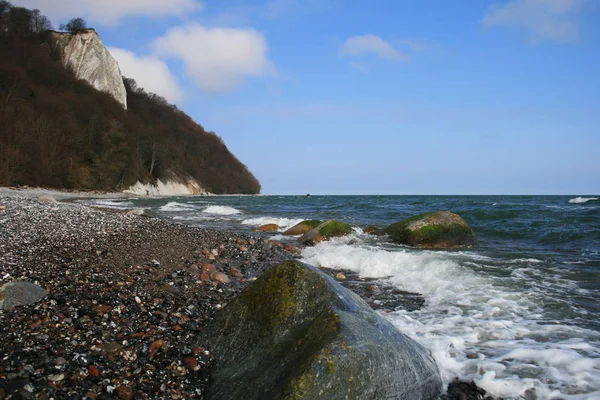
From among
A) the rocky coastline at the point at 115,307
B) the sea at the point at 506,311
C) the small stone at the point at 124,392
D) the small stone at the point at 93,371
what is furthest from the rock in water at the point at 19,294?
the sea at the point at 506,311

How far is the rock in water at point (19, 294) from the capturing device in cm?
456

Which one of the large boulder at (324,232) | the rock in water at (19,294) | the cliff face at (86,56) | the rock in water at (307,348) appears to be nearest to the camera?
the rock in water at (307,348)

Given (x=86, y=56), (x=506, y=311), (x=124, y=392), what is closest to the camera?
(x=124, y=392)

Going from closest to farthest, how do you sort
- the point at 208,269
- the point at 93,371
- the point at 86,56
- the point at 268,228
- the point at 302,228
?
the point at 93,371 → the point at 208,269 → the point at 302,228 → the point at 268,228 → the point at 86,56

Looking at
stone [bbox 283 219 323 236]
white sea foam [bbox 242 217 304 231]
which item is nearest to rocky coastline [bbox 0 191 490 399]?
stone [bbox 283 219 323 236]

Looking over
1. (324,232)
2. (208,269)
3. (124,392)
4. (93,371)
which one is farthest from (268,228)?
(124,392)

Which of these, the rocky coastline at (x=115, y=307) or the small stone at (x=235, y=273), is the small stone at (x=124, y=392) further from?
the small stone at (x=235, y=273)

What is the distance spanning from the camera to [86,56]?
65938 millimetres

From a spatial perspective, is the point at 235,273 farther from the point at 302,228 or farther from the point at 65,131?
the point at 65,131

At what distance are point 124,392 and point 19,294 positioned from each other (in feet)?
7.77

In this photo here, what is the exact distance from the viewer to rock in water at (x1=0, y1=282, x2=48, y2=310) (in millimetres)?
4562

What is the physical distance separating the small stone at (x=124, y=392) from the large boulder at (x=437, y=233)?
40.0ft

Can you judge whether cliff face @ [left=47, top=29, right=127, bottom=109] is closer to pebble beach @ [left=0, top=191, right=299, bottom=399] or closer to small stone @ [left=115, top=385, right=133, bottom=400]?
pebble beach @ [left=0, top=191, right=299, bottom=399]

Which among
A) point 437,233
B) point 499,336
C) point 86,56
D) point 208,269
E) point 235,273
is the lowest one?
point 499,336
